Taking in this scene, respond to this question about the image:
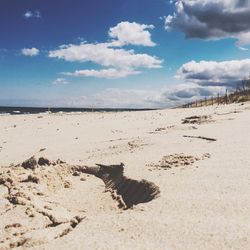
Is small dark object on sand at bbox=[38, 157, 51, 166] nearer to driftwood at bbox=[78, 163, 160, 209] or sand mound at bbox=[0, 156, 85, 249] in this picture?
sand mound at bbox=[0, 156, 85, 249]

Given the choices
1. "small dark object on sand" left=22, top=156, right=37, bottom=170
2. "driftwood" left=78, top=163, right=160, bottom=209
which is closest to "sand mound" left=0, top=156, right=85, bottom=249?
"small dark object on sand" left=22, top=156, right=37, bottom=170

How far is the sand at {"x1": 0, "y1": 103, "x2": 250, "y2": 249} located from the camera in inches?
135

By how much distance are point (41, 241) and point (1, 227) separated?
821 millimetres

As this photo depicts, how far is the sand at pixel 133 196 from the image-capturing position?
135 inches

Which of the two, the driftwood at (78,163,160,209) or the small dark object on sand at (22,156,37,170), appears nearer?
the driftwood at (78,163,160,209)

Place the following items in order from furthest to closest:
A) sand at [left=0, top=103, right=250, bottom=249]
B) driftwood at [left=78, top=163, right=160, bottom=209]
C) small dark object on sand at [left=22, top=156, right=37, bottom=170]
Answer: small dark object on sand at [left=22, top=156, right=37, bottom=170] → driftwood at [left=78, top=163, right=160, bottom=209] → sand at [left=0, top=103, right=250, bottom=249]

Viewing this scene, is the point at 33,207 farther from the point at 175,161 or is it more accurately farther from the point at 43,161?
the point at 43,161

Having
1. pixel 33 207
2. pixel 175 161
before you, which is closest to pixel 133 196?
pixel 33 207

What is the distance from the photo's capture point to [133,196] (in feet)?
16.7

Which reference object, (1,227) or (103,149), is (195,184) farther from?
(103,149)

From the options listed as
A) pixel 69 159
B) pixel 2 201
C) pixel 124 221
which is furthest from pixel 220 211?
pixel 69 159

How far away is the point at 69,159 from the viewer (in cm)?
757

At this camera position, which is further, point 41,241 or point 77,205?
point 77,205

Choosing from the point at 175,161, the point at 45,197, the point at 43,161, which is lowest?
the point at 45,197
